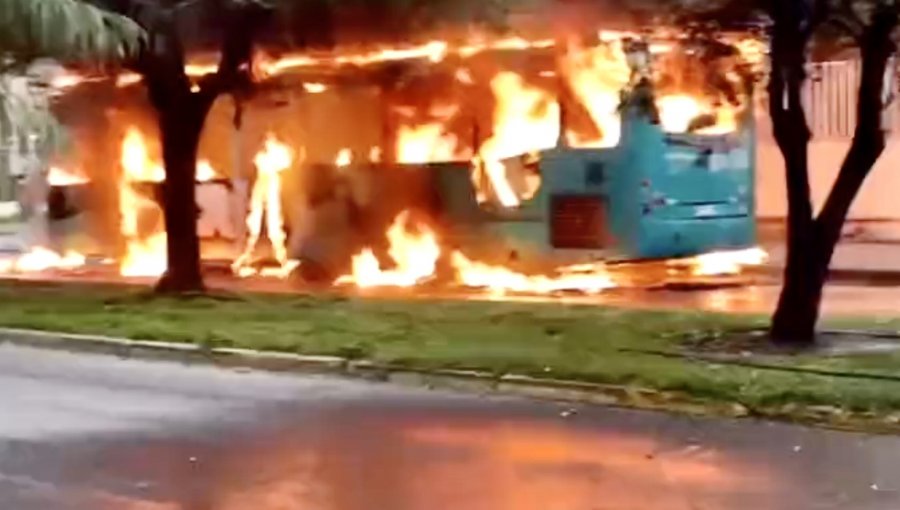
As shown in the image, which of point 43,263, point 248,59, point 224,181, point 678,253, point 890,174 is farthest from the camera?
point 890,174

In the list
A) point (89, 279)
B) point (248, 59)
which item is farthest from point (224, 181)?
point (248, 59)

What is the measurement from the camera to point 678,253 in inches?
1037

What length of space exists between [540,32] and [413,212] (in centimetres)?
463

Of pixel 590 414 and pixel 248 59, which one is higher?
pixel 248 59

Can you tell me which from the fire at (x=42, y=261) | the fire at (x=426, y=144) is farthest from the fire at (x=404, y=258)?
the fire at (x=42, y=261)

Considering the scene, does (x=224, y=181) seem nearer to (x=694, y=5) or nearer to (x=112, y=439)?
(x=694, y=5)

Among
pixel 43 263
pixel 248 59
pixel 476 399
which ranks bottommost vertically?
pixel 43 263

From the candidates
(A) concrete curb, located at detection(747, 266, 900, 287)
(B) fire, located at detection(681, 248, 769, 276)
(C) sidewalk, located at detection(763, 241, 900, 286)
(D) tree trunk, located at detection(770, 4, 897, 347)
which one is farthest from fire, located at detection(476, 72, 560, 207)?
(D) tree trunk, located at detection(770, 4, 897, 347)

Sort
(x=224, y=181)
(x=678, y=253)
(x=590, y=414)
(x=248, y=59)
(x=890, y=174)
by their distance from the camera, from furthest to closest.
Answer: (x=890, y=174) → (x=224, y=181) → (x=678, y=253) → (x=248, y=59) → (x=590, y=414)

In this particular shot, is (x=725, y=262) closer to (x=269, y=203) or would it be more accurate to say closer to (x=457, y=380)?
(x=269, y=203)

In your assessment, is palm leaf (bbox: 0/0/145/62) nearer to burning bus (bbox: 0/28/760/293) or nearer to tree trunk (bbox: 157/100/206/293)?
tree trunk (bbox: 157/100/206/293)

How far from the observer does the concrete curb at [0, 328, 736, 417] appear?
12805 millimetres

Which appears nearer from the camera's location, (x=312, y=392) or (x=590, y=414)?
(x=590, y=414)

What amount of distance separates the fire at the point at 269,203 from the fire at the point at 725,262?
6.59m
